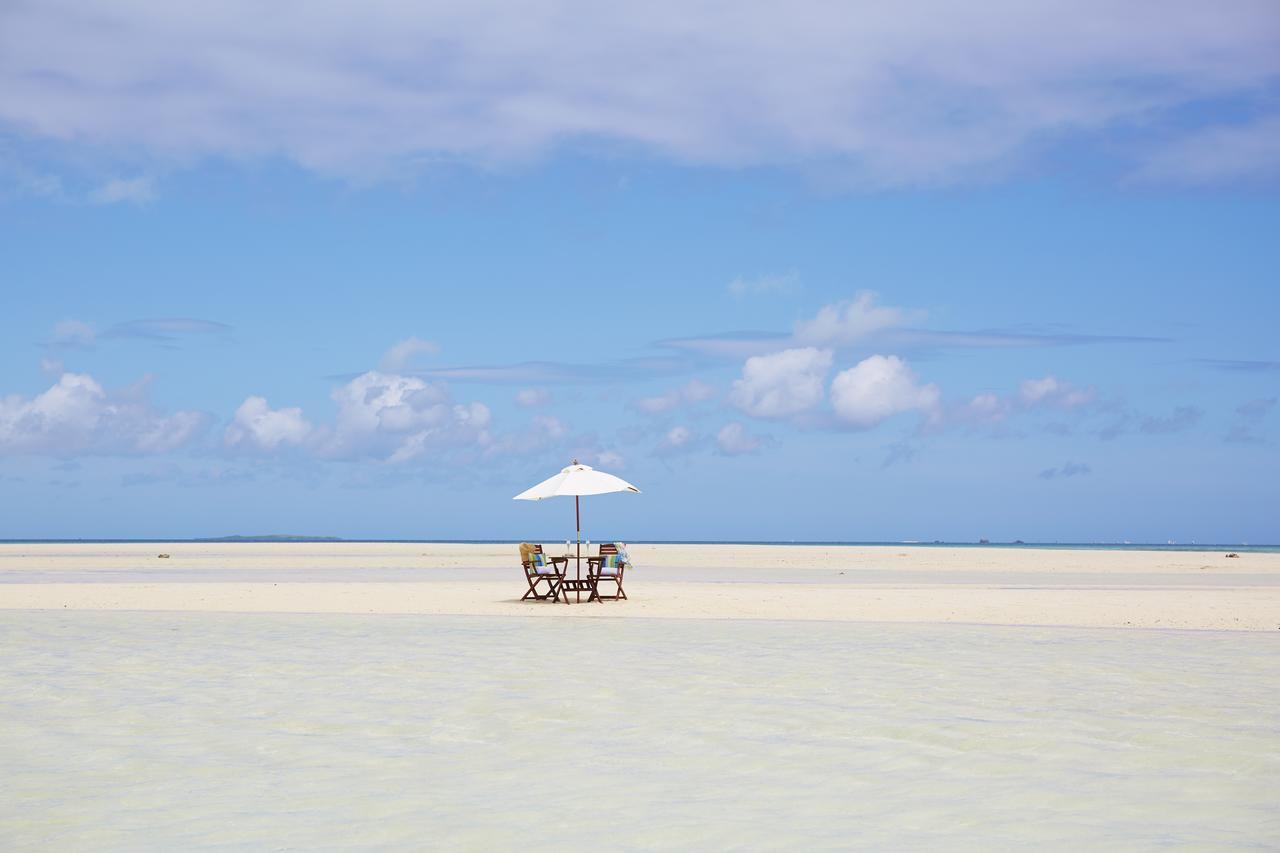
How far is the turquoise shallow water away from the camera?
655cm

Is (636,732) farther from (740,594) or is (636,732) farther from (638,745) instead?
(740,594)

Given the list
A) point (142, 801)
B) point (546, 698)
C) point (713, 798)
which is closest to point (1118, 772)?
point (713, 798)

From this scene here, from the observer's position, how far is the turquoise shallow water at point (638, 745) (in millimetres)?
6547

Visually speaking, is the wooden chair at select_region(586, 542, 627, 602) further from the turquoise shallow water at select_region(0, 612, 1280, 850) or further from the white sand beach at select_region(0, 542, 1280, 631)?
the turquoise shallow water at select_region(0, 612, 1280, 850)

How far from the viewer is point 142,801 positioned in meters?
7.09

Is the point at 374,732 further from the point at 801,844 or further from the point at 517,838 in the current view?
the point at 801,844

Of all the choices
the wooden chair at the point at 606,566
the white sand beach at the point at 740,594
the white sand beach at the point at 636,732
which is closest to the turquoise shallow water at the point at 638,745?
the white sand beach at the point at 636,732

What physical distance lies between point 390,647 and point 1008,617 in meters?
9.85

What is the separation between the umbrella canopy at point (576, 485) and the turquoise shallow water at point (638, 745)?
26.5 feet

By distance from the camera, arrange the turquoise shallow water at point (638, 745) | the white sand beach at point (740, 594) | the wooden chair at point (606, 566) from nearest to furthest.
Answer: the turquoise shallow water at point (638, 745)
the white sand beach at point (740, 594)
the wooden chair at point (606, 566)

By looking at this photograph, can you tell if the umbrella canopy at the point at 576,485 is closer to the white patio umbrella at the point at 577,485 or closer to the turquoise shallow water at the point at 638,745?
the white patio umbrella at the point at 577,485

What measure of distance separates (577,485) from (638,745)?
1465cm

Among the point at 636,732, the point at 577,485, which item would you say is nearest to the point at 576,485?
the point at 577,485

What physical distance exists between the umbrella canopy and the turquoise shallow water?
26.5 feet
